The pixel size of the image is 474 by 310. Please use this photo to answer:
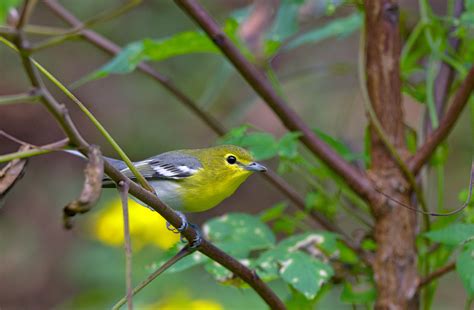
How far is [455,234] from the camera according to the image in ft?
4.94

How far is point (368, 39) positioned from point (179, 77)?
12.7 feet

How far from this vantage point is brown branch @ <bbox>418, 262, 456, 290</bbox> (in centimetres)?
161

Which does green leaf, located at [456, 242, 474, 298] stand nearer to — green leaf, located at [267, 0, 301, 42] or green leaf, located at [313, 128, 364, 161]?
green leaf, located at [313, 128, 364, 161]

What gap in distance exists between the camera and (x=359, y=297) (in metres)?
1.80

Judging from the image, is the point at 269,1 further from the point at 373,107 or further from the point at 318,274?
the point at 318,274

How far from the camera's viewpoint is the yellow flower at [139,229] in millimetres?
3146

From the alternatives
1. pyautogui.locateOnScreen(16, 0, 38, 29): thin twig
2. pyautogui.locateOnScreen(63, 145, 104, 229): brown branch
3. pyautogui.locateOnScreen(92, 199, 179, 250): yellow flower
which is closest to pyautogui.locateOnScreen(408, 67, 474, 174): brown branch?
pyautogui.locateOnScreen(63, 145, 104, 229): brown branch

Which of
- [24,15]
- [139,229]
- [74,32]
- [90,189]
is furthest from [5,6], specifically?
[139,229]

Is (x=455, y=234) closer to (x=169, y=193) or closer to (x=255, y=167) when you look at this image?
(x=255, y=167)

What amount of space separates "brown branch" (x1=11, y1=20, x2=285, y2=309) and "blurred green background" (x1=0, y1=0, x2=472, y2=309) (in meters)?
2.85

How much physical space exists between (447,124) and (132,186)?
95cm

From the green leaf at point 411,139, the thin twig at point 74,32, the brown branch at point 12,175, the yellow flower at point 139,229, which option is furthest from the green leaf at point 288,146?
the yellow flower at point 139,229

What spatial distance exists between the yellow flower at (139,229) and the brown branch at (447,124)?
5.39ft

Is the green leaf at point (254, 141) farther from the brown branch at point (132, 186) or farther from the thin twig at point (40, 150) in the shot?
the thin twig at point (40, 150)
